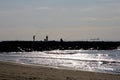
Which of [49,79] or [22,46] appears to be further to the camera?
[22,46]

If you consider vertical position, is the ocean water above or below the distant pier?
below

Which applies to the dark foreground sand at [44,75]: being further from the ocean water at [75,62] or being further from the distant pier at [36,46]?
the distant pier at [36,46]

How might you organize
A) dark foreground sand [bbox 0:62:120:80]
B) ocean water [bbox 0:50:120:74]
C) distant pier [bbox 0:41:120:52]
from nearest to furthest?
dark foreground sand [bbox 0:62:120:80]
ocean water [bbox 0:50:120:74]
distant pier [bbox 0:41:120:52]

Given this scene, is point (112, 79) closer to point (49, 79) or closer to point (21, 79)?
point (49, 79)

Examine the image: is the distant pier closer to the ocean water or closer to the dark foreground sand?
the ocean water

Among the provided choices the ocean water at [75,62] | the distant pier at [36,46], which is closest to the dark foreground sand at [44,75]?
the ocean water at [75,62]

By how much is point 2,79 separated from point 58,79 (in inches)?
125

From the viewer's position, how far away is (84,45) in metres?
113

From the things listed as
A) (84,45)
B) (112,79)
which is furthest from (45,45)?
(112,79)

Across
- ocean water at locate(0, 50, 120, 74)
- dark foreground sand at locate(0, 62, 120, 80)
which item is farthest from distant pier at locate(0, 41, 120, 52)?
dark foreground sand at locate(0, 62, 120, 80)

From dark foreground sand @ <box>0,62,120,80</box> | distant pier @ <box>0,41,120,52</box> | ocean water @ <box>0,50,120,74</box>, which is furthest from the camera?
distant pier @ <box>0,41,120,52</box>

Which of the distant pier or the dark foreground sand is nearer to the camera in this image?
the dark foreground sand

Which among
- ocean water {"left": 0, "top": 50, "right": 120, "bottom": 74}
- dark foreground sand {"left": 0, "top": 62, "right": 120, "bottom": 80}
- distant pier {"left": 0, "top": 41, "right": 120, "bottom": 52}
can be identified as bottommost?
ocean water {"left": 0, "top": 50, "right": 120, "bottom": 74}

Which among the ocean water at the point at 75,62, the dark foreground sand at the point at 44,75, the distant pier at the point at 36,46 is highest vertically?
the distant pier at the point at 36,46
